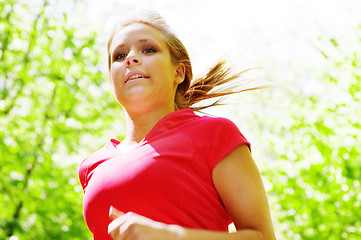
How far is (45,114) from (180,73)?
4.79 metres

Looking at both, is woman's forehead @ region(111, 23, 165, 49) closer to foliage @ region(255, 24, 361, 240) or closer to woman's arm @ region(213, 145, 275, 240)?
woman's arm @ region(213, 145, 275, 240)

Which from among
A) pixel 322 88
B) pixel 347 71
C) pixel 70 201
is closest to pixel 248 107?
pixel 322 88

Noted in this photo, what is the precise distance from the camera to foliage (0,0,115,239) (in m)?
5.12

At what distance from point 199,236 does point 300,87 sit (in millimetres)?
5743

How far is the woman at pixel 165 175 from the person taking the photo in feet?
A: 3.73

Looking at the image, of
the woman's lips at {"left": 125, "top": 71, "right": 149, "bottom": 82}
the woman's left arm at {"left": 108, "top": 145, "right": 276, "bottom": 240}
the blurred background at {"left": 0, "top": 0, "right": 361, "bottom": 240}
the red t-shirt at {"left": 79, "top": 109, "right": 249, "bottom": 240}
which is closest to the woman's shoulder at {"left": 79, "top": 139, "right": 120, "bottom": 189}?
the red t-shirt at {"left": 79, "top": 109, "right": 249, "bottom": 240}

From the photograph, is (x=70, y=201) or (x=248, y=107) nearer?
(x=70, y=201)

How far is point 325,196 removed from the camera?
4883mm

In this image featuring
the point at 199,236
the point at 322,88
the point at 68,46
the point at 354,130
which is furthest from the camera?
the point at 68,46

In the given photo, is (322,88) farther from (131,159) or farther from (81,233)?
(131,159)

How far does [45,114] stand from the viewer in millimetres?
6039

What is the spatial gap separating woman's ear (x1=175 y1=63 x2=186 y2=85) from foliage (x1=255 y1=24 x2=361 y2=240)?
337 cm

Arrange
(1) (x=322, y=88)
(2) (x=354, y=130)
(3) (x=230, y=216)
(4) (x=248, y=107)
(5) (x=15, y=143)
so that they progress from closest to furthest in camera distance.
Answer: (3) (x=230, y=216), (2) (x=354, y=130), (5) (x=15, y=143), (1) (x=322, y=88), (4) (x=248, y=107)

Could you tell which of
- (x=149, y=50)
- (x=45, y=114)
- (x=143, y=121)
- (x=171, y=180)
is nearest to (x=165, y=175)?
(x=171, y=180)
